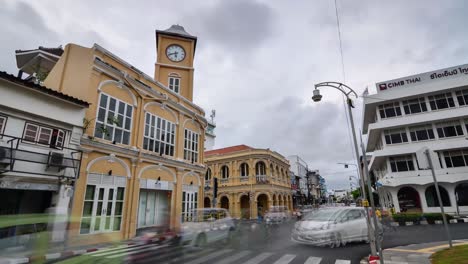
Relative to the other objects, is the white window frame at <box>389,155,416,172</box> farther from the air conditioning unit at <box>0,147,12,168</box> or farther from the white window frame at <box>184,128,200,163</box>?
the air conditioning unit at <box>0,147,12,168</box>

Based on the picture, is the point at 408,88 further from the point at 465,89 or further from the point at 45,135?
the point at 45,135

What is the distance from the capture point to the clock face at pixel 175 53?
888 inches

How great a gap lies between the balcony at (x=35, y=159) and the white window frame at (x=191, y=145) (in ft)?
28.7

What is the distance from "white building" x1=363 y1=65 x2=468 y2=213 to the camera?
887 inches

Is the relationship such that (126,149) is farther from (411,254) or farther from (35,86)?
(411,254)

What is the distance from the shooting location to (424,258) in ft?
24.9

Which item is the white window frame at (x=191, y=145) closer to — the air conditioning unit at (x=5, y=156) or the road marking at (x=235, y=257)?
the road marking at (x=235, y=257)

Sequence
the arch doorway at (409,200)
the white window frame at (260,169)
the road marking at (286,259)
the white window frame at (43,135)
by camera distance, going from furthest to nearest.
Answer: the white window frame at (260,169)
the arch doorway at (409,200)
the white window frame at (43,135)
the road marking at (286,259)

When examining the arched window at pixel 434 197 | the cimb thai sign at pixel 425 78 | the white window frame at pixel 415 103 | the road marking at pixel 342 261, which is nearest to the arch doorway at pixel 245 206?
the arched window at pixel 434 197

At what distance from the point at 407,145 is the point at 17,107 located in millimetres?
31543

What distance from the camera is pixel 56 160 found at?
33.5ft

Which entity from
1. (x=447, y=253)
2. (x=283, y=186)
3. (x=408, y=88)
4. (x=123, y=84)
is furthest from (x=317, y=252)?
(x=283, y=186)

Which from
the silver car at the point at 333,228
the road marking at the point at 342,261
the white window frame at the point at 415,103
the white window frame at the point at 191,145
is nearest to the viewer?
the road marking at the point at 342,261

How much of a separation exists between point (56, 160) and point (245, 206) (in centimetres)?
2846
